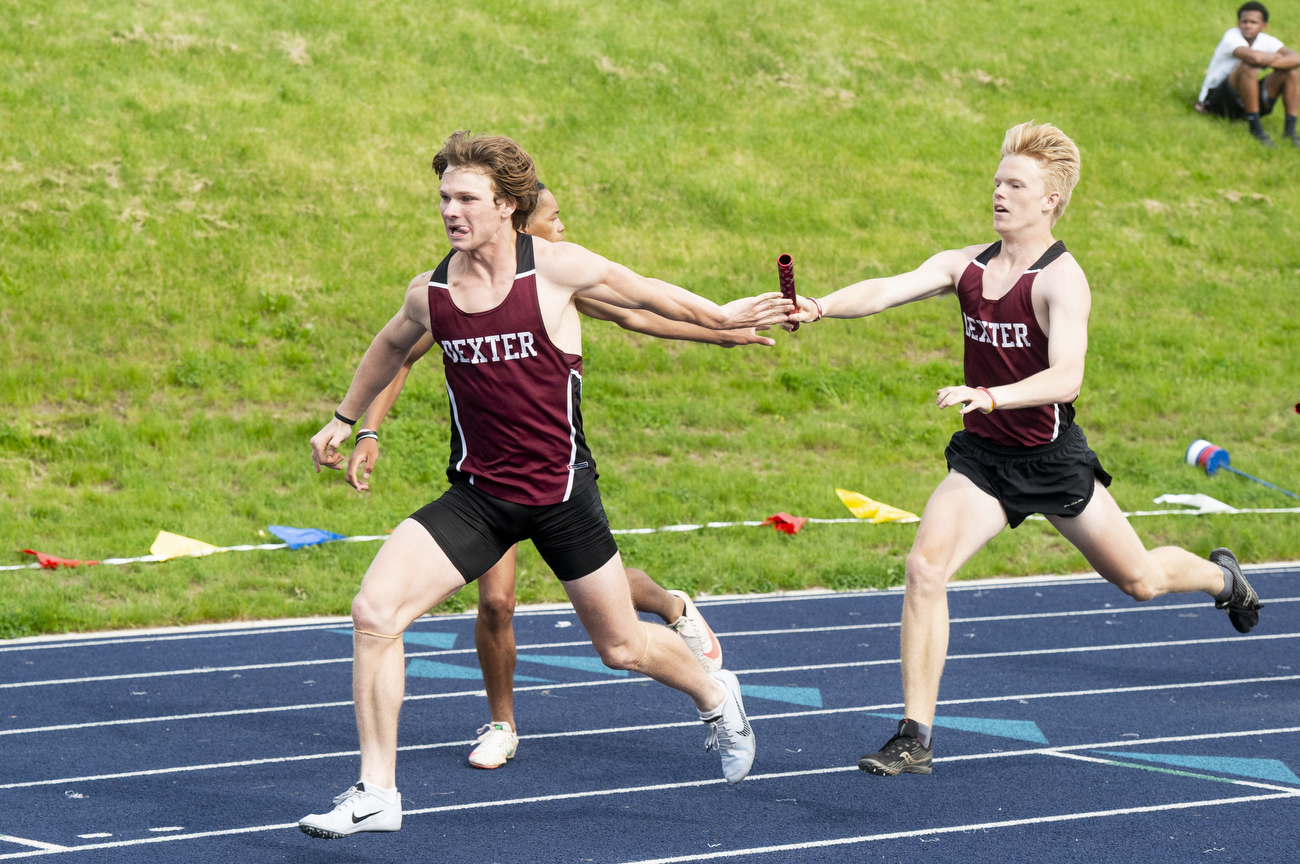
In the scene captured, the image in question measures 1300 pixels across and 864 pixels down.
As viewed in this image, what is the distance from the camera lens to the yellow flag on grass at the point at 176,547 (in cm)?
784

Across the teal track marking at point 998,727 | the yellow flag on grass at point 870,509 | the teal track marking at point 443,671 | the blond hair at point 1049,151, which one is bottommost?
the teal track marking at point 998,727

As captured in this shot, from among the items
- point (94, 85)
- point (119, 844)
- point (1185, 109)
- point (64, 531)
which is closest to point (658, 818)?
point (119, 844)

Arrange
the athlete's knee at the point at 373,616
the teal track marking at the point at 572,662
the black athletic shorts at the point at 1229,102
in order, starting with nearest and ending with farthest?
the athlete's knee at the point at 373,616 < the teal track marking at the point at 572,662 < the black athletic shorts at the point at 1229,102

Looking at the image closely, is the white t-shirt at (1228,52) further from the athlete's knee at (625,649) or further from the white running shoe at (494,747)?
the athlete's knee at (625,649)

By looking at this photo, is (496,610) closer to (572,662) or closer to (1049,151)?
(572,662)

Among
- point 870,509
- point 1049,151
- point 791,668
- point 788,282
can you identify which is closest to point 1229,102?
point 870,509

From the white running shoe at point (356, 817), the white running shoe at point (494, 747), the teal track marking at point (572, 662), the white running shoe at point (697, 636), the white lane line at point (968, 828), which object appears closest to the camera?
the white running shoe at point (356, 817)

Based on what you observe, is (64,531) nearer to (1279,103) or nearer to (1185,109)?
(1185,109)

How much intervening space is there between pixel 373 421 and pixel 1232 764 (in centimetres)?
329

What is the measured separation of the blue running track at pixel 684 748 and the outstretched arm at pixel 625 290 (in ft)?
5.23

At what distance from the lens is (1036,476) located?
448cm

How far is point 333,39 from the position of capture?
14820 mm

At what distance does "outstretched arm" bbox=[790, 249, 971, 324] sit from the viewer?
15.1 ft

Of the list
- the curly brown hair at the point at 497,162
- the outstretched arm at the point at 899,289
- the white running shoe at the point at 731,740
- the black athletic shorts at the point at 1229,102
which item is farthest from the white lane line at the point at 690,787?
the black athletic shorts at the point at 1229,102
